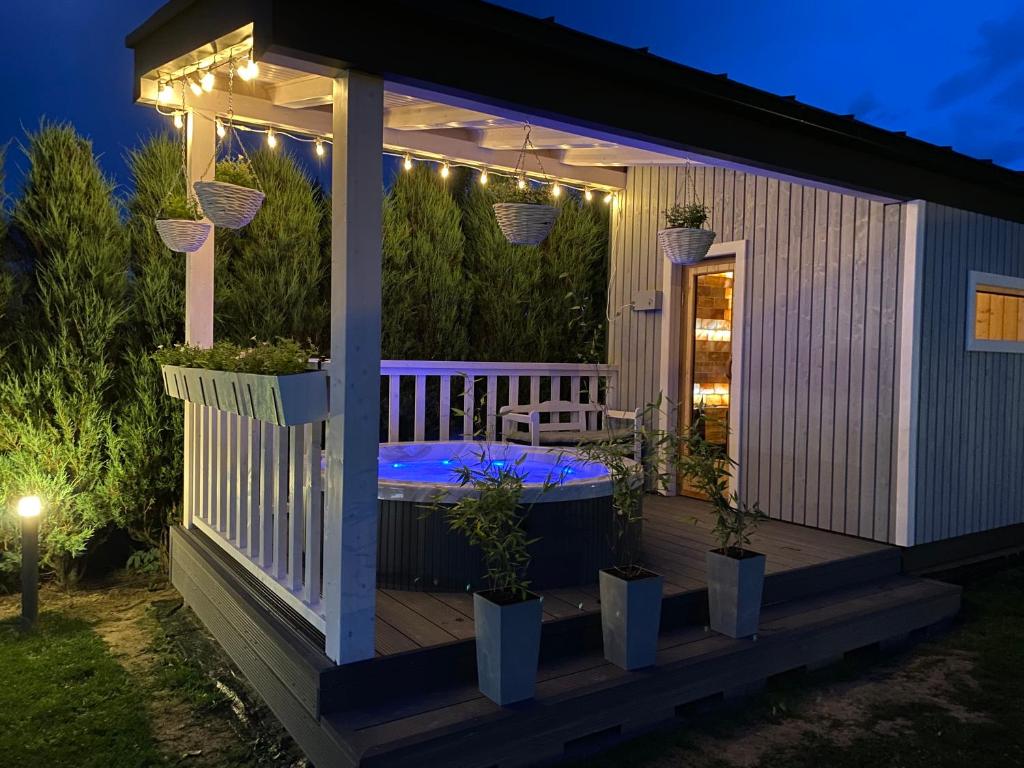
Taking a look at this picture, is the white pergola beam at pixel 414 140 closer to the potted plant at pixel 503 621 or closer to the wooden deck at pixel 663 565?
the potted plant at pixel 503 621

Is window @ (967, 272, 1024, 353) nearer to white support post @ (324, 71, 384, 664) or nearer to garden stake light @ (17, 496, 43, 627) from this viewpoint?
white support post @ (324, 71, 384, 664)

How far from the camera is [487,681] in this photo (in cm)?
274

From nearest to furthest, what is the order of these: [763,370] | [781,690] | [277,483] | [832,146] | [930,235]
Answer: [277,483] → [781,690] → [832,146] → [930,235] → [763,370]

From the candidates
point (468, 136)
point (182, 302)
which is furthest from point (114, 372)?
point (468, 136)

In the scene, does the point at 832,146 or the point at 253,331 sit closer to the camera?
the point at 832,146

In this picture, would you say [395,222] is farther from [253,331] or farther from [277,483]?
[277,483]

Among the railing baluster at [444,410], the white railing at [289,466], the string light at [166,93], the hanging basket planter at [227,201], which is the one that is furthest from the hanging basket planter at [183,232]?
the railing baluster at [444,410]

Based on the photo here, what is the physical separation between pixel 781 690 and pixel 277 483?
232 cm

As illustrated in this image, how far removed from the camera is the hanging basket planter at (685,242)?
4617 millimetres

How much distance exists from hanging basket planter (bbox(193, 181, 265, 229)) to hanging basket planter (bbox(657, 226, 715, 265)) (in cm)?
231

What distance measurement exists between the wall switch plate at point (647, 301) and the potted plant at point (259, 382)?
11.7 feet

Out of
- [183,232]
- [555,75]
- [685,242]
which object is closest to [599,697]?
[555,75]

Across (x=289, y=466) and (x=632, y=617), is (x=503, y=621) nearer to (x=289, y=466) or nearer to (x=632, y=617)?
(x=632, y=617)

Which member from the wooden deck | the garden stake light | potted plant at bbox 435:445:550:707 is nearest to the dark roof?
potted plant at bbox 435:445:550:707
